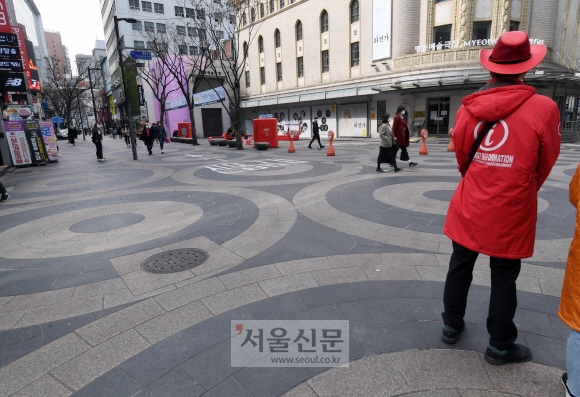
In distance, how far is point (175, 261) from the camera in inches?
174

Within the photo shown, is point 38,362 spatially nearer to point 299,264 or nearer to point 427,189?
point 299,264

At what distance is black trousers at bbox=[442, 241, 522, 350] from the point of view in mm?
2307

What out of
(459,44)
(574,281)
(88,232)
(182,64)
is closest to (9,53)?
(88,232)

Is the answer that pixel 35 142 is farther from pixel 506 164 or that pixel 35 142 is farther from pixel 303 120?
pixel 303 120

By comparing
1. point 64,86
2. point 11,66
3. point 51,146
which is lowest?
point 51,146

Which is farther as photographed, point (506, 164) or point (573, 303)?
point (506, 164)

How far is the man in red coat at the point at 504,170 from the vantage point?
2109mm

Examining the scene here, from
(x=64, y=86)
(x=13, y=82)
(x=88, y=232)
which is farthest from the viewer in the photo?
(x=64, y=86)

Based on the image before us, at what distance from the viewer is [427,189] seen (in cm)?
799

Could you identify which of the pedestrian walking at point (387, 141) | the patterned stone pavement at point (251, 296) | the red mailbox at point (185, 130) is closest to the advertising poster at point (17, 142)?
the patterned stone pavement at point (251, 296)

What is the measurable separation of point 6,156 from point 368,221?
16859 mm

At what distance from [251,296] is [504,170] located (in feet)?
8.07

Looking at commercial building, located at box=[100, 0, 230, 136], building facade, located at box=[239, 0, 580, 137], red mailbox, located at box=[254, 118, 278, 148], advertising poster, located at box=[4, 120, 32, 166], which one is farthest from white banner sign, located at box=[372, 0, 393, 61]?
advertising poster, located at box=[4, 120, 32, 166]

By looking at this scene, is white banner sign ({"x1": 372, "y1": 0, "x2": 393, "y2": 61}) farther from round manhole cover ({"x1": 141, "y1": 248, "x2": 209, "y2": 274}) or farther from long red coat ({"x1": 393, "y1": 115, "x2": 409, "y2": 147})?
round manhole cover ({"x1": 141, "y1": 248, "x2": 209, "y2": 274})
